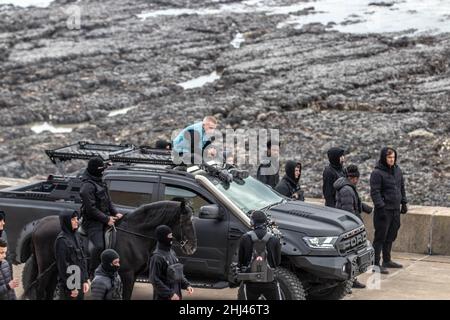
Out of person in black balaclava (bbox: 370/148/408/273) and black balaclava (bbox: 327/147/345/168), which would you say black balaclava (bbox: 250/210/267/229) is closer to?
person in black balaclava (bbox: 370/148/408/273)

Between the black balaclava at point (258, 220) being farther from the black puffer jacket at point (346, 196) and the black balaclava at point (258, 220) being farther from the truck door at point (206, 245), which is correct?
the black puffer jacket at point (346, 196)

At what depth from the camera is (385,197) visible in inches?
587

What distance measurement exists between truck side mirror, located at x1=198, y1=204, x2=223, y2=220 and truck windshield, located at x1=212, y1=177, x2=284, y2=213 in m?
0.36

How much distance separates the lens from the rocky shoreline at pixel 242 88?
26.1 metres

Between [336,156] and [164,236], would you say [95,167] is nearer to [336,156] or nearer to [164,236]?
[164,236]

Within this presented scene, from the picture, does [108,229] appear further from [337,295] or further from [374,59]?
[374,59]

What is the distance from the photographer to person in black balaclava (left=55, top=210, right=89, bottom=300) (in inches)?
445

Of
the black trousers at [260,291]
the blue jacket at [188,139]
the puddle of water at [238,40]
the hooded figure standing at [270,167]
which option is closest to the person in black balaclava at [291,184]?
the hooded figure standing at [270,167]

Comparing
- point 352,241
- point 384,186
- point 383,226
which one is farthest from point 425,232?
point 352,241

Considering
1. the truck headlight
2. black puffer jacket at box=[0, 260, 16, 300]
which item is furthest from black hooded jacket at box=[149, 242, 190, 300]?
the truck headlight

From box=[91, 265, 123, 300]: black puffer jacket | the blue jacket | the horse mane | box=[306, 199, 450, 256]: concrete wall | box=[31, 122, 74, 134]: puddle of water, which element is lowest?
box=[31, 122, 74, 134]: puddle of water

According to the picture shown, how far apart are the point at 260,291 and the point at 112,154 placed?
4.54 metres
